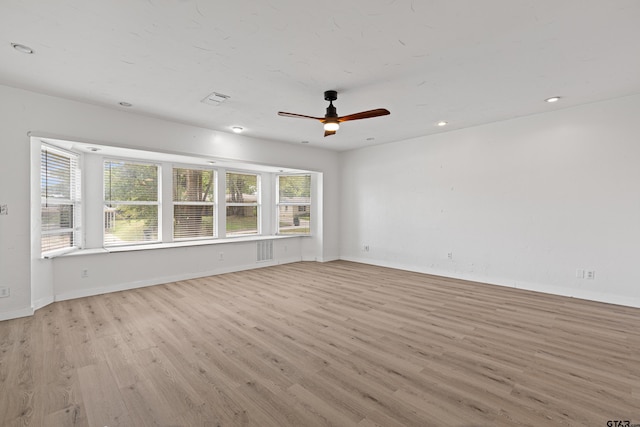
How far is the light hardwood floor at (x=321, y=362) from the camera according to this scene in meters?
1.86

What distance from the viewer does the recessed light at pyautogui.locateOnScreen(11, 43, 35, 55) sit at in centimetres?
257

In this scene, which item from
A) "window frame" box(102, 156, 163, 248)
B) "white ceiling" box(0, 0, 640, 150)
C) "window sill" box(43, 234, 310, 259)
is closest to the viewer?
"white ceiling" box(0, 0, 640, 150)

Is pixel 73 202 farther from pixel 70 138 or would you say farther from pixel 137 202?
pixel 70 138

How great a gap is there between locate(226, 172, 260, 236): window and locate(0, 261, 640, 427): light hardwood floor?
2.62 m

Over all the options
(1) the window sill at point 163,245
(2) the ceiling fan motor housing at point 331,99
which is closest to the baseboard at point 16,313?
(1) the window sill at point 163,245

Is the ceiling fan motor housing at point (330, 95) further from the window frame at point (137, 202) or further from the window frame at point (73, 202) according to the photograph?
the window frame at point (73, 202)

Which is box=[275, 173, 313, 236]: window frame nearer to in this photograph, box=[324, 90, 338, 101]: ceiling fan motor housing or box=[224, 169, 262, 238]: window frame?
box=[224, 169, 262, 238]: window frame

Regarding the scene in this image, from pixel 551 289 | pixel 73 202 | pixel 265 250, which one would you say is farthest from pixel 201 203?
pixel 551 289

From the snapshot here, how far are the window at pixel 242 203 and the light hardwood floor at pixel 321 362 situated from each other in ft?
8.58

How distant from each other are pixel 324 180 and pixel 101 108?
14.6 ft

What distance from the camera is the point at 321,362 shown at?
2475mm

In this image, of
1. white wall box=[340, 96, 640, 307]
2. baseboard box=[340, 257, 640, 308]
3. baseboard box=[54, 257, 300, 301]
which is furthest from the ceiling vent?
baseboard box=[340, 257, 640, 308]

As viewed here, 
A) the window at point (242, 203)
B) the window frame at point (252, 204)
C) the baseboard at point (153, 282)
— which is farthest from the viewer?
the window at point (242, 203)

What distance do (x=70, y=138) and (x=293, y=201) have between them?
4423mm
